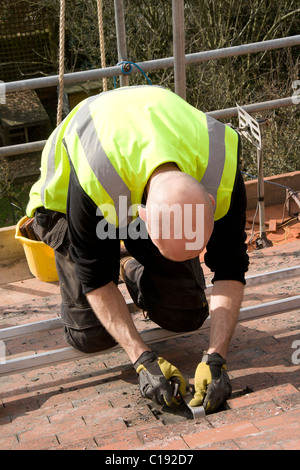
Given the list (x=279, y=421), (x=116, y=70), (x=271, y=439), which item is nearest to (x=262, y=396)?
(x=279, y=421)

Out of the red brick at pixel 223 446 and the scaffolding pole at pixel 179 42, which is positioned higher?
the scaffolding pole at pixel 179 42

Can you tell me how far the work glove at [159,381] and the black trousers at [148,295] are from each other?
0.33 metres

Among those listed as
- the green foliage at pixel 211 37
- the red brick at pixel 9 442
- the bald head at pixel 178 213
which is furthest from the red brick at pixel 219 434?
the green foliage at pixel 211 37

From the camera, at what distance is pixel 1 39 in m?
10.5

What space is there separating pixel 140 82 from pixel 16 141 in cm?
273

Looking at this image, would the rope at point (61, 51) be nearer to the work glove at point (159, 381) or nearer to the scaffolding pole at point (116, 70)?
the scaffolding pole at point (116, 70)

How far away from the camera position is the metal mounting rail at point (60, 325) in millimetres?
2660

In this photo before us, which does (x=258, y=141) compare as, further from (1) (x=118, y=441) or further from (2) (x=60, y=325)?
(1) (x=118, y=441)

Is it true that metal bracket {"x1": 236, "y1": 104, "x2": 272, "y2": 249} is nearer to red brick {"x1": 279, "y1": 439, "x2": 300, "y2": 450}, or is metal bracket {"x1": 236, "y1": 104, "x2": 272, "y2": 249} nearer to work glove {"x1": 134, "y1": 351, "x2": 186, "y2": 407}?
work glove {"x1": 134, "y1": 351, "x2": 186, "y2": 407}

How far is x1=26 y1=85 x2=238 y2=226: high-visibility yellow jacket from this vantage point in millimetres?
2209

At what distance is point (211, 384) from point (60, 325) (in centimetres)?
82

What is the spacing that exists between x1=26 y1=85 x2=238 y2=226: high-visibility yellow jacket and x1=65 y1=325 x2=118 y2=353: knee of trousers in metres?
0.67

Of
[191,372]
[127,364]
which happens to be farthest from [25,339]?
[191,372]

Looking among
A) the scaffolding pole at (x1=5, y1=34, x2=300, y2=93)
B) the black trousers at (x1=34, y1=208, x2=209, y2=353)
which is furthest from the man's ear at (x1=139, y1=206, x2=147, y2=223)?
the scaffolding pole at (x1=5, y1=34, x2=300, y2=93)
